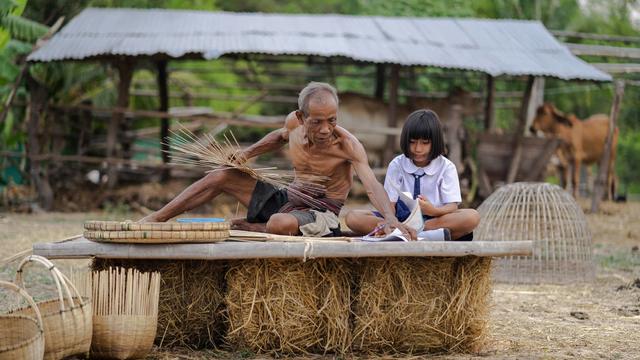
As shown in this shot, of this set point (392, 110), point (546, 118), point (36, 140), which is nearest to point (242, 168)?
point (392, 110)

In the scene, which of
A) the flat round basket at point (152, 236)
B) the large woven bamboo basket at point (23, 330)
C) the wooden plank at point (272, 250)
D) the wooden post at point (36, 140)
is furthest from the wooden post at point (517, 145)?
the large woven bamboo basket at point (23, 330)

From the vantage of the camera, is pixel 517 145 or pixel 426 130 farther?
pixel 517 145

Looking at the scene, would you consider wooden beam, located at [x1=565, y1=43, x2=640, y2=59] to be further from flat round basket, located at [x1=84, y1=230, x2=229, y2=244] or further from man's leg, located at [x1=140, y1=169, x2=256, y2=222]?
flat round basket, located at [x1=84, y1=230, x2=229, y2=244]

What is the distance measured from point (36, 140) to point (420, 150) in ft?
32.3

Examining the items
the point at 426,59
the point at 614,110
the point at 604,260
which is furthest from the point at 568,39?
the point at 604,260

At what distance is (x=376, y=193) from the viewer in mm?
5449

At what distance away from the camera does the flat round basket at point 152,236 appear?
15.8ft

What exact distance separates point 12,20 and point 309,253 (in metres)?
9.62

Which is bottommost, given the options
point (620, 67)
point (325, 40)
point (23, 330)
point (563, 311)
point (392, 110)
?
point (563, 311)

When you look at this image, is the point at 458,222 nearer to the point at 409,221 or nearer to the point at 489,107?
the point at 409,221

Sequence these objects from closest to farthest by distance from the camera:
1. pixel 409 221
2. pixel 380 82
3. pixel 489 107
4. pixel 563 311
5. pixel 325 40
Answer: pixel 409 221 < pixel 563 311 < pixel 325 40 < pixel 489 107 < pixel 380 82

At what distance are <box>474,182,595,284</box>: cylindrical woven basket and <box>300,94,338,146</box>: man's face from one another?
319 cm

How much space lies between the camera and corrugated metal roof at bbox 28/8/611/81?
13.4 metres

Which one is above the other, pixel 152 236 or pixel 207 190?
pixel 207 190
